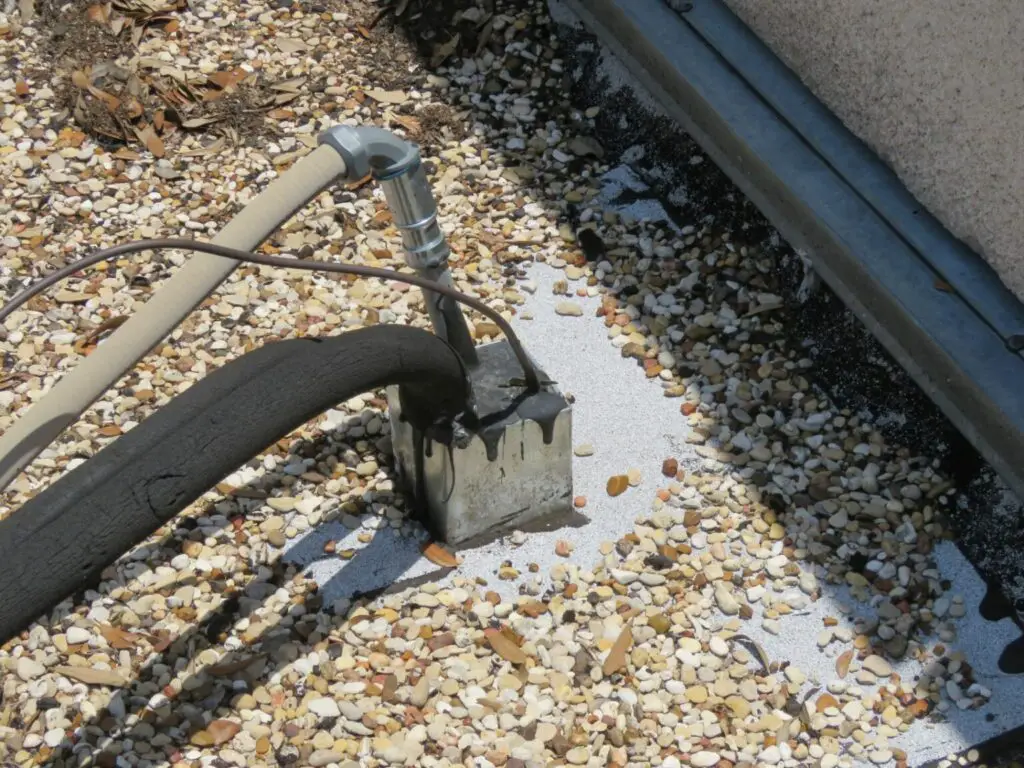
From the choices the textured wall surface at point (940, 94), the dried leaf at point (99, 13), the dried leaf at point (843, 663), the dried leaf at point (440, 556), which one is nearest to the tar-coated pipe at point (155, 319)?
the dried leaf at point (440, 556)

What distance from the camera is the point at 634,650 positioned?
2922 mm

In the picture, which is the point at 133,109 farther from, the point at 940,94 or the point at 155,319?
the point at 940,94

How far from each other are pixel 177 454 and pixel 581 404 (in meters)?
1.49

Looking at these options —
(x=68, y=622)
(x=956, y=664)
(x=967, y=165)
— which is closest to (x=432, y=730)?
(x=68, y=622)

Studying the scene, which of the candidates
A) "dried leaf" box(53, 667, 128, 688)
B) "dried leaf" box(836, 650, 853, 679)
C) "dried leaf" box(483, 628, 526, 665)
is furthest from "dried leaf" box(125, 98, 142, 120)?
"dried leaf" box(836, 650, 853, 679)

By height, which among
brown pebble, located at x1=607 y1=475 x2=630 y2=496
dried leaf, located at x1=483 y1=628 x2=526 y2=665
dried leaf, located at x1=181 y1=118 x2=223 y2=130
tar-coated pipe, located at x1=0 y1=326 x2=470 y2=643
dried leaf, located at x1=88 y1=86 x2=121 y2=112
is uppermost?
tar-coated pipe, located at x1=0 y1=326 x2=470 y2=643

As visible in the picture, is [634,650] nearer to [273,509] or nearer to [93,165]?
[273,509]

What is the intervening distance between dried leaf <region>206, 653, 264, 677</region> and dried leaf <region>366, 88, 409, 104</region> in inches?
84.1

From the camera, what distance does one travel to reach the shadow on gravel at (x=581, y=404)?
112 inches

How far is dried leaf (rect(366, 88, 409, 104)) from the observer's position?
171 inches

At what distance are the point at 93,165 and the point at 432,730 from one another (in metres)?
2.28

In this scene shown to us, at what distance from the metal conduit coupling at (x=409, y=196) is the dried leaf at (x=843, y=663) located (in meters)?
1.11

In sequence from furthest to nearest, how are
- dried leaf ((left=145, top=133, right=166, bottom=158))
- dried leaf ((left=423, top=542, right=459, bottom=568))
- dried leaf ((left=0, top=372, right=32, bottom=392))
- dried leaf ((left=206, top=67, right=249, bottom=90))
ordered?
dried leaf ((left=206, top=67, right=249, bottom=90)) → dried leaf ((left=145, top=133, right=166, bottom=158)) → dried leaf ((left=0, top=372, right=32, bottom=392)) → dried leaf ((left=423, top=542, right=459, bottom=568))

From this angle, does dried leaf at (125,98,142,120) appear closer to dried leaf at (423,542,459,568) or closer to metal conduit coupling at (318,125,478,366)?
metal conduit coupling at (318,125,478,366)
